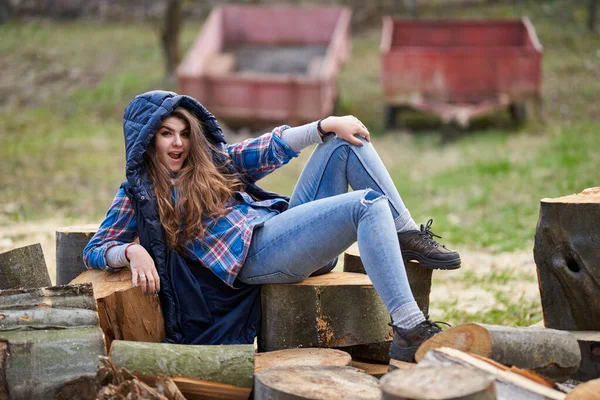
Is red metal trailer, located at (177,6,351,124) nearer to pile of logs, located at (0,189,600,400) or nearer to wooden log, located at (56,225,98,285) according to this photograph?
wooden log, located at (56,225,98,285)

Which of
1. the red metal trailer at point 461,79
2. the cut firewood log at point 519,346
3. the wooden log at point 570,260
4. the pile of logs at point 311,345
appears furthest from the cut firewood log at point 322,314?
the red metal trailer at point 461,79

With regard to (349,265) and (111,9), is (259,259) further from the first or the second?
(111,9)

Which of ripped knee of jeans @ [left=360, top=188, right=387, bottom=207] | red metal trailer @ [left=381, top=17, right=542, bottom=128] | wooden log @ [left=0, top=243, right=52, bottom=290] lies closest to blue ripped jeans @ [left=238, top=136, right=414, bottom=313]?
ripped knee of jeans @ [left=360, top=188, right=387, bottom=207]

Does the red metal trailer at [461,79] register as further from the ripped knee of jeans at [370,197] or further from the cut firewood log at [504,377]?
the cut firewood log at [504,377]

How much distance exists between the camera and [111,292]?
3594 mm

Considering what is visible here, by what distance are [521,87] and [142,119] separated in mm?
10099

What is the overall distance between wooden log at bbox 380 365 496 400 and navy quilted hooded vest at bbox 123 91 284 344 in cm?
121

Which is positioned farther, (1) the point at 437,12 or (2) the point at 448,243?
(1) the point at 437,12

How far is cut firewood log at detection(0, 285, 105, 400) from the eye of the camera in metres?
3.18

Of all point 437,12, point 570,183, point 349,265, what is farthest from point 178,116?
point 437,12

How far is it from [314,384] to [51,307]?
1080mm

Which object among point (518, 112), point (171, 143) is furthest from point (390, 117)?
point (171, 143)

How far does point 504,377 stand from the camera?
2982 mm

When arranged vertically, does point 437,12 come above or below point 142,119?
above
